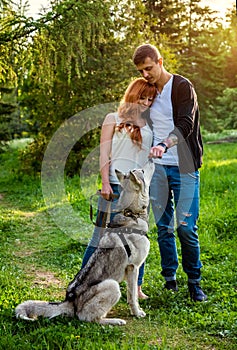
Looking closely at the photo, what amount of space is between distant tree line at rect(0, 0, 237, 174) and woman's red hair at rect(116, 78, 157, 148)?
124 inches

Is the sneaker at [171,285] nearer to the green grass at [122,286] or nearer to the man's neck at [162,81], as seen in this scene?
the green grass at [122,286]

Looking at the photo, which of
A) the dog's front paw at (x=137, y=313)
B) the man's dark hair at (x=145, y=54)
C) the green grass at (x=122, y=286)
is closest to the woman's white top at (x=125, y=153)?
the man's dark hair at (x=145, y=54)

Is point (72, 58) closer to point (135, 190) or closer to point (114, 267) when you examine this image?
point (135, 190)

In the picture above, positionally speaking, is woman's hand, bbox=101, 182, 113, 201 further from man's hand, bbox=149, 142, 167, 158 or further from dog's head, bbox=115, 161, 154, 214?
man's hand, bbox=149, 142, 167, 158

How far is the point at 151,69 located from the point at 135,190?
1.17m

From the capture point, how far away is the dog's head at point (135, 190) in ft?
14.9

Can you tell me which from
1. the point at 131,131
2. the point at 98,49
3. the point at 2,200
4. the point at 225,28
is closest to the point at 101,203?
the point at 131,131

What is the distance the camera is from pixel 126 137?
4.66 metres

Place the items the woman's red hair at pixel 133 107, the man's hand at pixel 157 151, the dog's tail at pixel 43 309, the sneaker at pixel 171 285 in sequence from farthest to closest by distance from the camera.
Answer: the sneaker at pixel 171 285 → the woman's red hair at pixel 133 107 → the man's hand at pixel 157 151 → the dog's tail at pixel 43 309

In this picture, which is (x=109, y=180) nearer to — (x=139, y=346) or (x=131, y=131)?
(x=131, y=131)

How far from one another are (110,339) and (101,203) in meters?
1.37

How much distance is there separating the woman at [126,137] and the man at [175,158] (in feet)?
0.45

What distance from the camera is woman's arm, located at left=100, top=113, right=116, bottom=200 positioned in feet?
15.4

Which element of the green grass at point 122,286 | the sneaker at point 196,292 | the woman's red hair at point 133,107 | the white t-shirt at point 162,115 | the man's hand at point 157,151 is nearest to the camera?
the green grass at point 122,286
